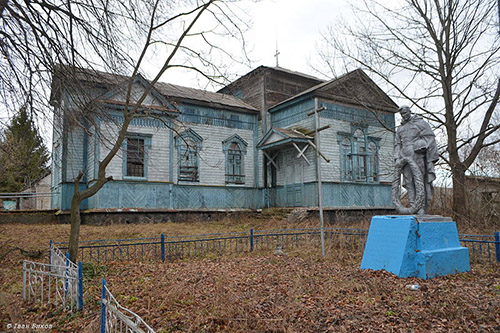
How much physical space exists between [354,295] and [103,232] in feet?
30.5

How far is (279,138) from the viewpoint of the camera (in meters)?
17.5

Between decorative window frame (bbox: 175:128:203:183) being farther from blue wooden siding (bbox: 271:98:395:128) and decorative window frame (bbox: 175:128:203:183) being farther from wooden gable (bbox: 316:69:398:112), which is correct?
wooden gable (bbox: 316:69:398:112)

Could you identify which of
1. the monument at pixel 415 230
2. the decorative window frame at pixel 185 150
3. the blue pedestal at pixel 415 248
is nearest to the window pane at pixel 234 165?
the decorative window frame at pixel 185 150

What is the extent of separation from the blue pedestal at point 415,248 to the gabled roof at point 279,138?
889 centimetres

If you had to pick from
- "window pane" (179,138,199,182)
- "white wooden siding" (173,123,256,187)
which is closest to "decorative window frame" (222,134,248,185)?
"white wooden siding" (173,123,256,187)

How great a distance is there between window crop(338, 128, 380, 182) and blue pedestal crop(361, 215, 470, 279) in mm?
9734

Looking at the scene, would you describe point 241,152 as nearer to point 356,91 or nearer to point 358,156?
point 358,156

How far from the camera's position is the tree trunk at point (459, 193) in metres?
13.3

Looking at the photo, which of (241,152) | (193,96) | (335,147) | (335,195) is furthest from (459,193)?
(193,96)

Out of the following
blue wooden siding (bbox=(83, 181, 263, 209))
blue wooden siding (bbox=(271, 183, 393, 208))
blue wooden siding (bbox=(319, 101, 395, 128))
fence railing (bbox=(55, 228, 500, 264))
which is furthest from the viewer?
blue wooden siding (bbox=(319, 101, 395, 128))

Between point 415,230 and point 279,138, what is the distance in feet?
35.5

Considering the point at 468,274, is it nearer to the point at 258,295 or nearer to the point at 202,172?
the point at 258,295

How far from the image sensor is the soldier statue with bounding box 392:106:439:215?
7770mm

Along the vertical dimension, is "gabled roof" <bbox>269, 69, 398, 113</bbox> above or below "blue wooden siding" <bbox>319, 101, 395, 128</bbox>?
above
